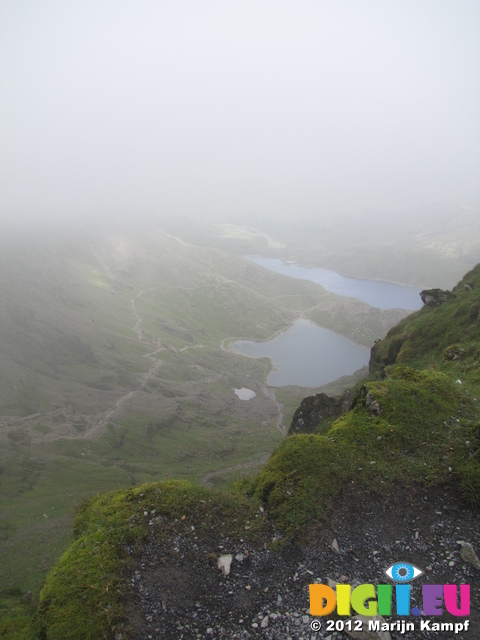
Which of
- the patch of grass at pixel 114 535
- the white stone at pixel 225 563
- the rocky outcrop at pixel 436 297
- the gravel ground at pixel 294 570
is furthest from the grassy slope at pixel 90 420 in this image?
the rocky outcrop at pixel 436 297

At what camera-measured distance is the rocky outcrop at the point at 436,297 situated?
39.9 meters

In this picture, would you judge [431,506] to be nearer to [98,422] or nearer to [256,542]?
[256,542]

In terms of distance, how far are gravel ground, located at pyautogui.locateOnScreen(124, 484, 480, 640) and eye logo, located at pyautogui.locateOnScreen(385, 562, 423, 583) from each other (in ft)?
0.44

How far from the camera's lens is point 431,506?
11734 mm

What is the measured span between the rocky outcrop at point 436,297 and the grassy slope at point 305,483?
26080mm

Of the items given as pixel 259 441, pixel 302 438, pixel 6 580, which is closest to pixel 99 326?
pixel 259 441

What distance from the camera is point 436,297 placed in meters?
41.8

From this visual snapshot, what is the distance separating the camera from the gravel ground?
900 centimetres

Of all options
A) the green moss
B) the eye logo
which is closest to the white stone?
the green moss

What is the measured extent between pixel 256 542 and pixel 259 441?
393ft

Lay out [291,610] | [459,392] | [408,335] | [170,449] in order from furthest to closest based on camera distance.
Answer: [170,449] → [408,335] → [459,392] → [291,610]

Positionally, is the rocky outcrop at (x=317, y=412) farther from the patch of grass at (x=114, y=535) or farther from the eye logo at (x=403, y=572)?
the eye logo at (x=403, y=572)

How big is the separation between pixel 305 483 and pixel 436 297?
120 feet

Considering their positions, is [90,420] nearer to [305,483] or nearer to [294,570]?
[305,483]
